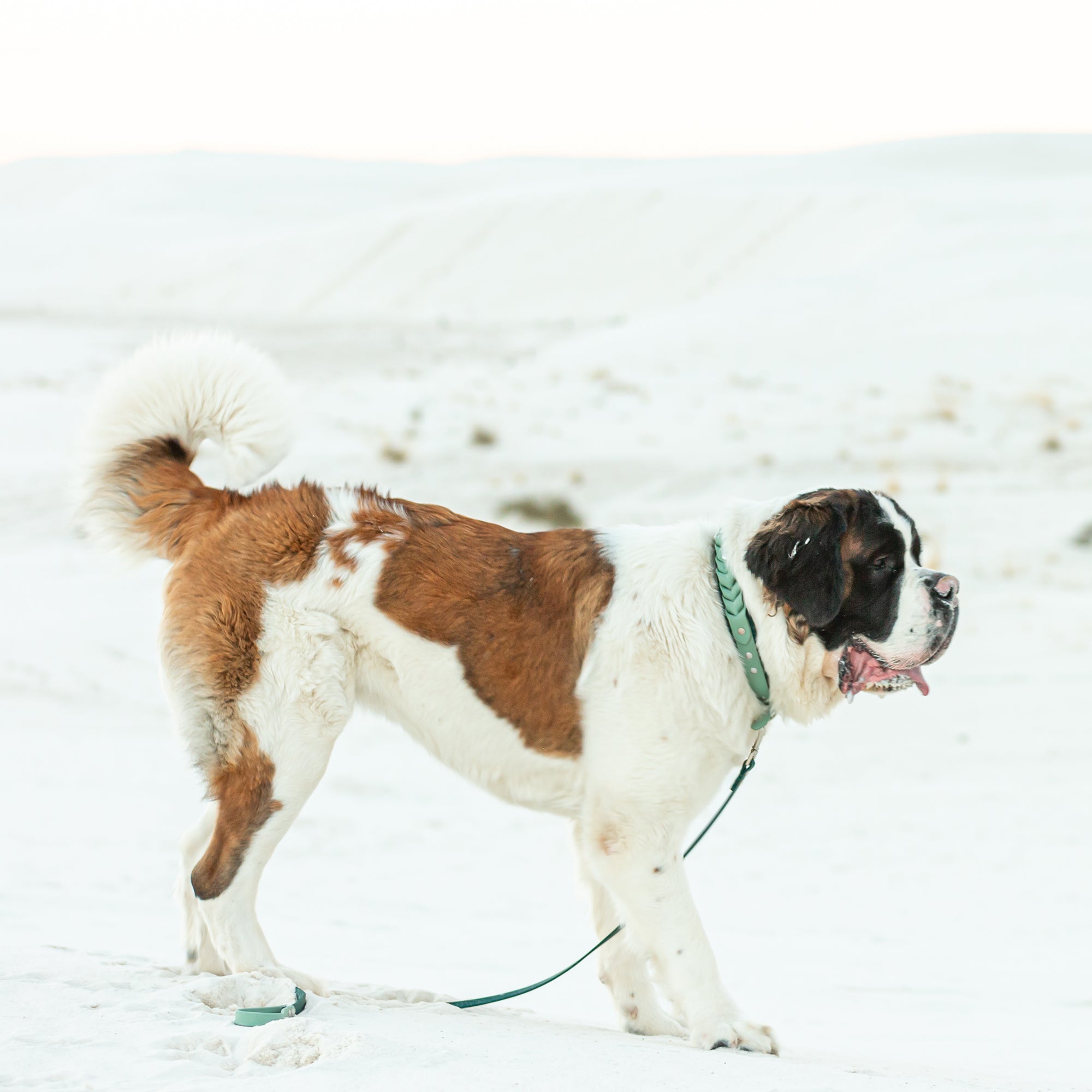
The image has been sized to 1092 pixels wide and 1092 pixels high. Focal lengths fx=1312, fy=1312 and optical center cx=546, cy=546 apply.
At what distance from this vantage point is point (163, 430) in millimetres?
4277

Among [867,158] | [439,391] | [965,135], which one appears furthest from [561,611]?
[965,135]

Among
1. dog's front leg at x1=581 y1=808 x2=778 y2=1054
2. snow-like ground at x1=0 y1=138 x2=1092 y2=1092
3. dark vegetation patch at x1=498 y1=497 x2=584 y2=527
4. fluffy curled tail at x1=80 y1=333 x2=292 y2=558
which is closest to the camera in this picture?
snow-like ground at x1=0 y1=138 x2=1092 y2=1092

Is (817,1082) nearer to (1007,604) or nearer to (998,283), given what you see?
(1007,604)

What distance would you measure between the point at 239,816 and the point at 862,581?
1983 millimetres

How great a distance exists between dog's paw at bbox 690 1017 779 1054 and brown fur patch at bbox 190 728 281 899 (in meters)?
1.42

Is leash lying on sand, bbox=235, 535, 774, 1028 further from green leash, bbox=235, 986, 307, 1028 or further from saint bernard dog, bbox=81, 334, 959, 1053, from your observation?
green leash, bbox=235, 986, 307, 1028

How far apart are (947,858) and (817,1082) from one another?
4.21m

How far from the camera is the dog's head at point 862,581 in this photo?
3.87 meters

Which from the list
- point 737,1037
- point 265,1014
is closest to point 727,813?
point 737,1037

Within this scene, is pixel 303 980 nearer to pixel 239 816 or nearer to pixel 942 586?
pixel 239 816

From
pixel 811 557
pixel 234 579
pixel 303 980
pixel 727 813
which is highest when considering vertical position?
pixel 234 579

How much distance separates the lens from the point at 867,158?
6028 cm

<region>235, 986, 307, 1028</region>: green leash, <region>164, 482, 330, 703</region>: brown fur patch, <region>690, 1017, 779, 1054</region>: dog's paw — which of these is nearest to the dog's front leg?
<region>690, 1017, 779, 1054</region>: dog's paw

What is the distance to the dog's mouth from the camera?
3957 millimetres
